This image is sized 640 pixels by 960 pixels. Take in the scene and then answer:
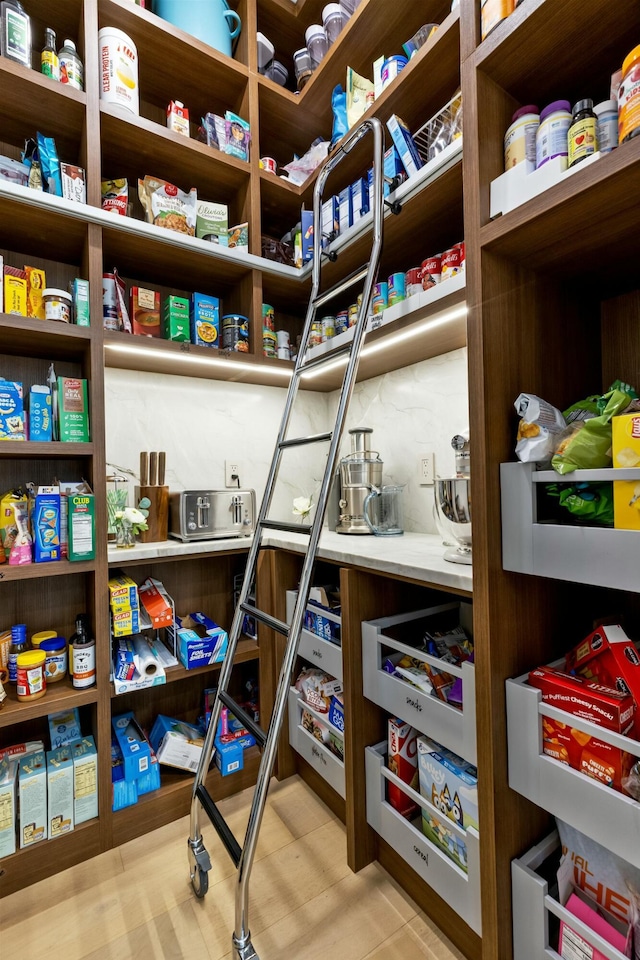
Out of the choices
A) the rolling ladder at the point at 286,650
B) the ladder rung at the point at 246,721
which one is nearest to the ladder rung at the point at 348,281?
the rolling ladder at the point at 286,650

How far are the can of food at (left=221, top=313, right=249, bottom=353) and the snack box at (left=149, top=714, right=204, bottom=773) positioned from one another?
1.49m

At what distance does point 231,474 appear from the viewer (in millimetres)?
2023

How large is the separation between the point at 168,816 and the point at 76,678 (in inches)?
23.4

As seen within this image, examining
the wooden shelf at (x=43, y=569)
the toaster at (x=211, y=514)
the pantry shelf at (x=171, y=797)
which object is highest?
the toaster at (x=211, y=514)

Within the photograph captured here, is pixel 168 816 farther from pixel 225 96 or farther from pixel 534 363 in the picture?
pixel 225 96

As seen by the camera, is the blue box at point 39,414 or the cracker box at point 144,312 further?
the cracker box at point 144,312

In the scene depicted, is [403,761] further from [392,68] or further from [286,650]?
[392,68]

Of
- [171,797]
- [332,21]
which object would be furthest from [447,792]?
[332,21]

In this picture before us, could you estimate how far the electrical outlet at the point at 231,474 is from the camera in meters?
2.02

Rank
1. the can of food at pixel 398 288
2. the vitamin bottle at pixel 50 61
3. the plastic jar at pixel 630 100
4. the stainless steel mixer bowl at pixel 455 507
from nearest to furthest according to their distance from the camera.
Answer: the plastic jar at pixel 630 100, the stainless steel mixer bowl at pixel 455 507, the vitamin bottle at pixel 50 61, the can of food at pixel 398 288

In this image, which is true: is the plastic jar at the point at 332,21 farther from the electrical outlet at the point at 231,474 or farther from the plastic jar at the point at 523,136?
the electrical outlet at the point at 231,474

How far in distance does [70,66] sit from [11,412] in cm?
114

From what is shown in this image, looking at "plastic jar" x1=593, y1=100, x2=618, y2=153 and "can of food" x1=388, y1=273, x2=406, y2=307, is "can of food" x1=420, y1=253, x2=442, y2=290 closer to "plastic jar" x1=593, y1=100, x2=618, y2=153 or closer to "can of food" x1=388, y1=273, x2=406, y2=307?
"can of food" x1=388, y1=273, x2=406, y2=307

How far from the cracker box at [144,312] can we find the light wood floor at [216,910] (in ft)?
5.77
